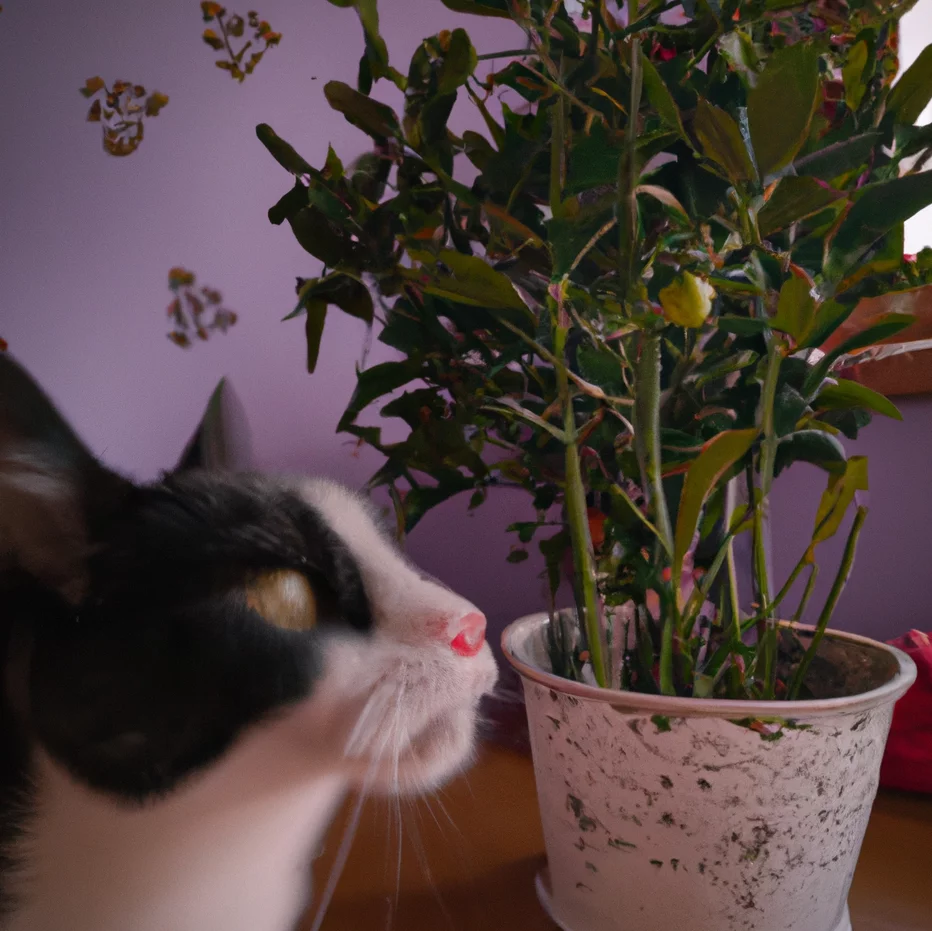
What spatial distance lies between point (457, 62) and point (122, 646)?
37 centimetres

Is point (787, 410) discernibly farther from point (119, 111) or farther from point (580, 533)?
point (119, 111)

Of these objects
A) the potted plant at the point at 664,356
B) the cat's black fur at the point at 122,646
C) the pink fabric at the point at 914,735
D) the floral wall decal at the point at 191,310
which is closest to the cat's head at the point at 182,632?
the cat's black fur at the point at 122,646

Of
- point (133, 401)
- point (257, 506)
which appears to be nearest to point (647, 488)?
point (257, 506)

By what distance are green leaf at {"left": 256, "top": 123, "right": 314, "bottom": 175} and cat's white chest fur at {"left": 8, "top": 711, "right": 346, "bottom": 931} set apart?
0.34 metres

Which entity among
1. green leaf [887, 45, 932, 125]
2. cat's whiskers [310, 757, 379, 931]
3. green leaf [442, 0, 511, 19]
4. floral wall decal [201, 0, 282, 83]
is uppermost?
floral wall decal [201, 0, 282, 83]

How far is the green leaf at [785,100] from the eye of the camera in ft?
0.95

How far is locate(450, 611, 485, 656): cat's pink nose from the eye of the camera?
429mm

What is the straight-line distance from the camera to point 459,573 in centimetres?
92

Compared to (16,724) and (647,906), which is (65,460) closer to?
(16,724)

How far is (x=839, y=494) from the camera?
1.32 ft

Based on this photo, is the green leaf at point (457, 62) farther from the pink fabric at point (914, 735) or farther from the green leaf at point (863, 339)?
the pink fabric at point (914, 735)

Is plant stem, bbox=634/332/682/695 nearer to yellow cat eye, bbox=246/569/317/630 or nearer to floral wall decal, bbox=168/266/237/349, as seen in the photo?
yellow cat eye, bbox=246/569/317/630

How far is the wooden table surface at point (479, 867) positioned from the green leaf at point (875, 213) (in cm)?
40

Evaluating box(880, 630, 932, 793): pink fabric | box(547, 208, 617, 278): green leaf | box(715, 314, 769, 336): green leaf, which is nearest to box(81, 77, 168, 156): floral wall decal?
box(547, 208, 617, 278): green leaf
